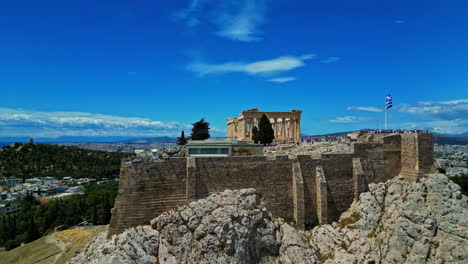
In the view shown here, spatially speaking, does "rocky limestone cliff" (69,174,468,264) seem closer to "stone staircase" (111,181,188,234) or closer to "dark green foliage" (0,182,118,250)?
"stone staircase" (111,181,188,234)

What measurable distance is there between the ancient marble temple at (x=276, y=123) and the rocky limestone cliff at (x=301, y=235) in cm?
2229

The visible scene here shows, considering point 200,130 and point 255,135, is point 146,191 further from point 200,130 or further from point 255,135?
point 200,130

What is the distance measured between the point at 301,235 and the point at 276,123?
95.6ft

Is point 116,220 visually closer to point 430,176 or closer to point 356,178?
point 356,178

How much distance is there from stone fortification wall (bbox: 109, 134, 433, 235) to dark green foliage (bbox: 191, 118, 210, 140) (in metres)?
24.7

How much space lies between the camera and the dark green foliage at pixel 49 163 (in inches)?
4690

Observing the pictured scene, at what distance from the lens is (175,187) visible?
2466 centimetres

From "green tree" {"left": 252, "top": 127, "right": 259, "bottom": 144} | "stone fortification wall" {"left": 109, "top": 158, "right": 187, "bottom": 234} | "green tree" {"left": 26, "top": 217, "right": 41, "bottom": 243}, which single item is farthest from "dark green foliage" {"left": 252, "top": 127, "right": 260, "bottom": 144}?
"green tree" {"left": 26, "top": 217, "right": 41, "bottom": 243}

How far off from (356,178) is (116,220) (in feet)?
68.0

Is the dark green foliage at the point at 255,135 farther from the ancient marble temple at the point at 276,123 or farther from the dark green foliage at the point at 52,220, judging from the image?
the dark green foliage at the point at 52,220

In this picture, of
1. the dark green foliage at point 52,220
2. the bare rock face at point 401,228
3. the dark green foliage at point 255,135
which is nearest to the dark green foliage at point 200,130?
the dark green foliage at point 255,135

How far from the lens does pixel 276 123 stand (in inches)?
2082

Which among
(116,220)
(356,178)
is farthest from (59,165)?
(356,178)

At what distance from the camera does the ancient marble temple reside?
4859cm
